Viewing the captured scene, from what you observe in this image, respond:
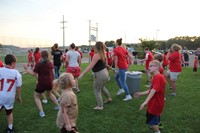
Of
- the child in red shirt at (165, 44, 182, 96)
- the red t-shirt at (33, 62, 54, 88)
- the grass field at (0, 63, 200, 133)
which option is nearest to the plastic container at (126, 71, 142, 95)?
the grass field at (0, 63, 200, 133)

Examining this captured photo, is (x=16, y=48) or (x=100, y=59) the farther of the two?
(x=16, y=48)

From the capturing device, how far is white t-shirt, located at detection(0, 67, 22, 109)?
4465 millimetres

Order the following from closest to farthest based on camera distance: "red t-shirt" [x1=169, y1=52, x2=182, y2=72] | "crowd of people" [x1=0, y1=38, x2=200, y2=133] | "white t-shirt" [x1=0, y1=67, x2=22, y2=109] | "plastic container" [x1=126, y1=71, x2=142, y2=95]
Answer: "crowd of people" [x1=0, y1=38, x2=200, y2=133]
"white t-shirt" [x1=0, y1=67, x2=22, y2=109]
"red t-shirt" [x1=169, y1=52, x2=182, y2=72]
"plastic container" [x1=126, y1=71, x2=142, y2=95]

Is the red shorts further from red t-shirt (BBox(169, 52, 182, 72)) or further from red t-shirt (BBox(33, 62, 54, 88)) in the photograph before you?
red t-shirt (BBox(169, 52, 182, 72))

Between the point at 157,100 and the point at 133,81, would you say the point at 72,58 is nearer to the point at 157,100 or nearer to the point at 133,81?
the point at 133,81

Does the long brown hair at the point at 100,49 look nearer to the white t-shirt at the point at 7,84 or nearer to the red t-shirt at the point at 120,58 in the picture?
the red t-shirt at the point at 120,58

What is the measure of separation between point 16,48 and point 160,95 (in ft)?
119

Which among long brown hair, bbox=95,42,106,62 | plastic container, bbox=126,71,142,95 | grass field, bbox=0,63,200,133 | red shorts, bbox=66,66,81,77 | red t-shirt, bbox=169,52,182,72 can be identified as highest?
long brown hair, bbox=95,42,106,62

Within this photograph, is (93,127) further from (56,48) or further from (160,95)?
(56,48)

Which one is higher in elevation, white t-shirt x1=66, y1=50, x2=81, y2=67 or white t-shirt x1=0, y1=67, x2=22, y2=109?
white t-shirt x1=66, y1=50, x2=81, y2=67

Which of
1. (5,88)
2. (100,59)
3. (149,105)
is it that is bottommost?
(149,105)

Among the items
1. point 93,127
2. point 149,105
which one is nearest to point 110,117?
point 93,127

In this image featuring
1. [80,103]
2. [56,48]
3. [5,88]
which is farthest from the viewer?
[56,48]

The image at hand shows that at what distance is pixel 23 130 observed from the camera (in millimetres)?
4918
